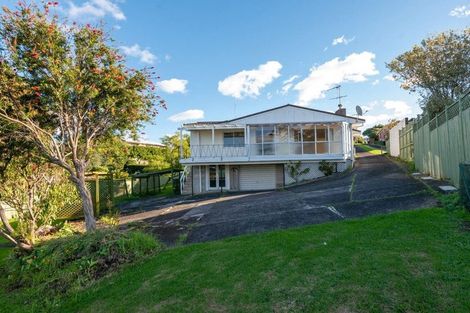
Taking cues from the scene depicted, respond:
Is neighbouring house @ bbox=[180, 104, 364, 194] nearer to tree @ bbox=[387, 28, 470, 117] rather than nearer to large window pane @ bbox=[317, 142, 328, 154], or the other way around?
large window pane @ bbox=[317, 142, 328, 154]

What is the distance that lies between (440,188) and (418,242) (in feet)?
15.1

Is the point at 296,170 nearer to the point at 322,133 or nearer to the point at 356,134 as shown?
the point at 322,133

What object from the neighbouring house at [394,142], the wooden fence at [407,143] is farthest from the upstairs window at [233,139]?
the neighbouring house at [394,142]

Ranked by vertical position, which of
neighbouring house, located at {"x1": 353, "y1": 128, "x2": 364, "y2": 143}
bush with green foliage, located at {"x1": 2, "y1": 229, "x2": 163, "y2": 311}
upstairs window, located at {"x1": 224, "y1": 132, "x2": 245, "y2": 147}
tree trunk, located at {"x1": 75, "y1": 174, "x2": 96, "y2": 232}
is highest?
neighbouring house, located at {"x1": 353, "y1": 128, "x2": 364, "y2": 143}

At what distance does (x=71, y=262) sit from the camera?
214 inches

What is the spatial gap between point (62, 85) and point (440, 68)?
20.5 meters

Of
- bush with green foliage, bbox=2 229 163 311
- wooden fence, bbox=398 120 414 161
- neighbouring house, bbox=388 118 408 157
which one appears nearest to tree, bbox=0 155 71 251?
bush with green foliage, bbox=2 229 163 311

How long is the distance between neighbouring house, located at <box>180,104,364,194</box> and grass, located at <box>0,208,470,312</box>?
42.6 ft

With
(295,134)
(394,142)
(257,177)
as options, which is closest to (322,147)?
(295,134)

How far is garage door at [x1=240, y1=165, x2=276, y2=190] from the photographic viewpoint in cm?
1983

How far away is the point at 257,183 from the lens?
20.0 meters

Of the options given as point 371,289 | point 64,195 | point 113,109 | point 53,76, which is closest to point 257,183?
point 64,195

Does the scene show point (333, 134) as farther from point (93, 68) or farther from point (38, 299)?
point (38, 299)

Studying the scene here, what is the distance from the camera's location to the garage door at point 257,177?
19.8 m
